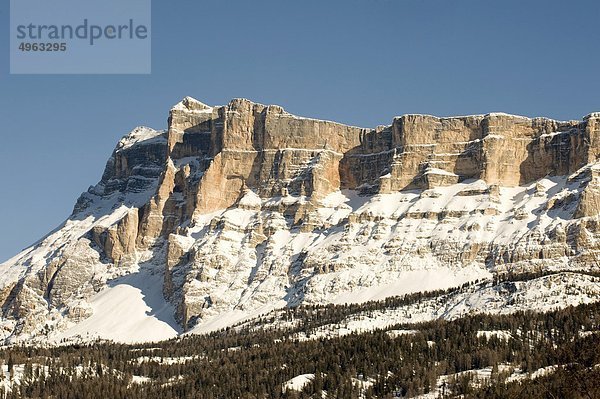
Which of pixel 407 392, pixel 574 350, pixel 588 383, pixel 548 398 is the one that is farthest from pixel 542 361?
pixel 588 383

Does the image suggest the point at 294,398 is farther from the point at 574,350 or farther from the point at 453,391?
the point at 574,350

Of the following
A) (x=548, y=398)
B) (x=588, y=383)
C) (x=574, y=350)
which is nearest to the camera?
(x=588, y=383)

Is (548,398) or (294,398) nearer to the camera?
(548,398)

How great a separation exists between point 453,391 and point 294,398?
29.7 metres

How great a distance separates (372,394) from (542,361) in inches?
1273

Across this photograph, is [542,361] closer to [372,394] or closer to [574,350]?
[574,350]

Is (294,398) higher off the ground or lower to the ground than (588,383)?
lower

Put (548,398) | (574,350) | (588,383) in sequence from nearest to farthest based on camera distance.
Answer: (588,383) → (548,398) → (574,350)

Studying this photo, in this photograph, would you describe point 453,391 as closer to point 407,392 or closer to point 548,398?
point 407,392

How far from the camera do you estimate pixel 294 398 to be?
199000 mm

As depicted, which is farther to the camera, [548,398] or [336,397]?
[336,397]

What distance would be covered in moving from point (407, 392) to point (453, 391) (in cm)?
892

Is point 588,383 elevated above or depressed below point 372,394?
above

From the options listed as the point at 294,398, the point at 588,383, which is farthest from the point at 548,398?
the point at 294,398
